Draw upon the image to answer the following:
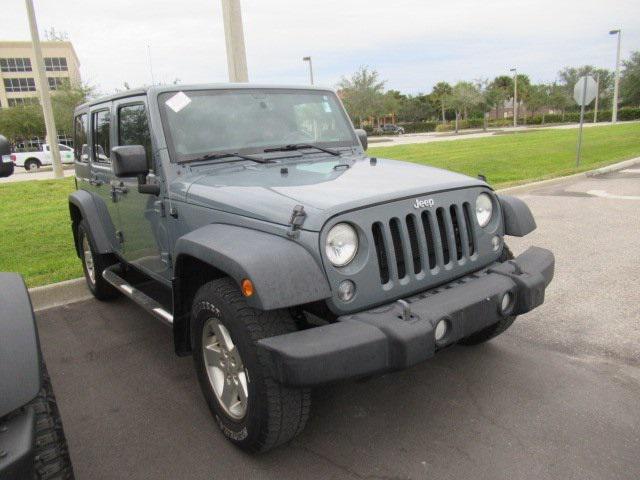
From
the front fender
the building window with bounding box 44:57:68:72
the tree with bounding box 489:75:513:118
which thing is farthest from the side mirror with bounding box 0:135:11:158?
the building window with bounding box 44:57:68:72

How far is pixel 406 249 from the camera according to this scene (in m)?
2.66

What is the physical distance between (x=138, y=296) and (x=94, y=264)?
1.37m

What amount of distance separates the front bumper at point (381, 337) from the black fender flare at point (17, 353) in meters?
0.91

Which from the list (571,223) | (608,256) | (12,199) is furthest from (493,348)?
(12,199)

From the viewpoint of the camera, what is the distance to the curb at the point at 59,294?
5301 millimetres

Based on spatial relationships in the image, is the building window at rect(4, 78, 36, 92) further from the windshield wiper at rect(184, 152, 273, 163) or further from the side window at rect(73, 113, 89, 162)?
the windshield wiper at rect(184, 152, 273, 163)

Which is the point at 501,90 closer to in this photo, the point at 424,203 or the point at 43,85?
the point at 43,85

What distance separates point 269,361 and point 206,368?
77 cm

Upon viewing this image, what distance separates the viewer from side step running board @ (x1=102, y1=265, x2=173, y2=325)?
11.3 ft

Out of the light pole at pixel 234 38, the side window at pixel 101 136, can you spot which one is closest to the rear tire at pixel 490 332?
the side window at pixel 101 136

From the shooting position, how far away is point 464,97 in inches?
2087

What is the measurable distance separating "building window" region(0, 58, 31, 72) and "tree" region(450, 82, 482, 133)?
5633 cm

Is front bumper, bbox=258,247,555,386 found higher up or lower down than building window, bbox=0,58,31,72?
lower down

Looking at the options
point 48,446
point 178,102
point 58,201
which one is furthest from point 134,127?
point 58,201
